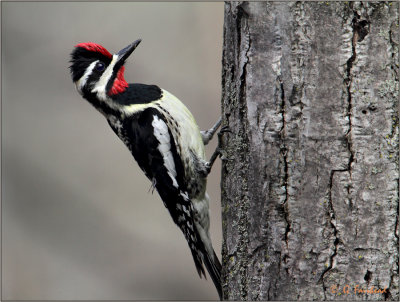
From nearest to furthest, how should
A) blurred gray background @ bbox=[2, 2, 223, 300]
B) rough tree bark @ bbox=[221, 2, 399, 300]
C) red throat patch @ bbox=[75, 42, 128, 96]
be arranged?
rough tree bark @ bbox=[221, 2, 399, 300]
red throat patch @ bbox=[75, 42, 128, 96]
blurred gray background @ bbox=[2, 2, 223, 300]

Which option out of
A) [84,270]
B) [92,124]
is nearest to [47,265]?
[84,270]

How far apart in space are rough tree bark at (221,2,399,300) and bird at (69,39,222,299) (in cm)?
116

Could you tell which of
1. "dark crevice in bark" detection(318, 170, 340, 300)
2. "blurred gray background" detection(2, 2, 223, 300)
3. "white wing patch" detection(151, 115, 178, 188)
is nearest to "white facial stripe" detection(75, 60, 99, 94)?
"white wing patch" detection(151, 115, 178, 188)

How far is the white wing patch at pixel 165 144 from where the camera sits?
3.07 m

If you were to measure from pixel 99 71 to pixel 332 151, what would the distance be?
2.00m

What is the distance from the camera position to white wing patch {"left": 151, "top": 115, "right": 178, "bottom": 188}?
10.1 ft

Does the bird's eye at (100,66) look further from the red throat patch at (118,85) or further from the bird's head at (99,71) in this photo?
the red throat patch at (118,85)

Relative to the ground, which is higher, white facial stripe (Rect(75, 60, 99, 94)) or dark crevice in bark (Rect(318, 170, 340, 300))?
white facial stripe (Rect(75, 60, 99, 94))

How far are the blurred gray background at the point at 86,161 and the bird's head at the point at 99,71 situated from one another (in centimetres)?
185

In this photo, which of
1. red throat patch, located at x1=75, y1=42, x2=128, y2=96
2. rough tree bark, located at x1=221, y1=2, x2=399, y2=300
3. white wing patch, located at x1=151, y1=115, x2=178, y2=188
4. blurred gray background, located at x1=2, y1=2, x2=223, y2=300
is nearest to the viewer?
rough tree bark, located at x1=221, y1=2, x2=399, y2=300

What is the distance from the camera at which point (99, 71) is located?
3.29 metres

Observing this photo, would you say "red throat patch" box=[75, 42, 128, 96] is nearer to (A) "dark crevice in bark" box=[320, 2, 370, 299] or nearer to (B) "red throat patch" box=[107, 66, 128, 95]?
(B) "red throat patch" box=[107, 66, 128, 95]

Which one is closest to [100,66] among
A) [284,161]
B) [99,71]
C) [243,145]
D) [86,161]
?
[99,71]

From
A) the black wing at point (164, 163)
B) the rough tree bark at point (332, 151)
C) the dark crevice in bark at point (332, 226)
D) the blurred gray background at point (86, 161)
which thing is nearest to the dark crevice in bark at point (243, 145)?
the rough tree bark at point (332, 151)
